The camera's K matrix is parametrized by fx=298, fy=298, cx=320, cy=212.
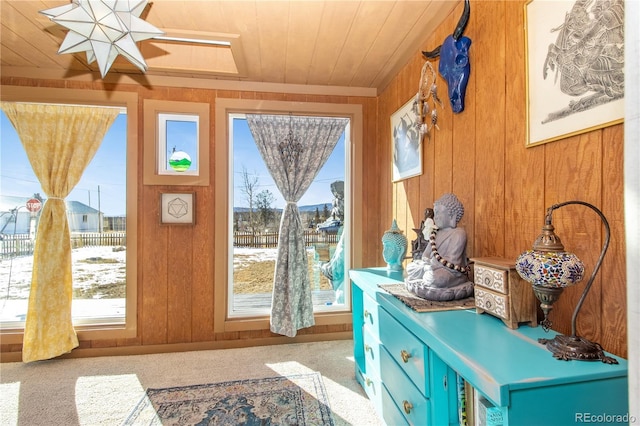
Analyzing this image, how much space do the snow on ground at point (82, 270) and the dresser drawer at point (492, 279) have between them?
9.39ft

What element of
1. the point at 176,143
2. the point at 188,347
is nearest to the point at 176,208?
the point at 176,143

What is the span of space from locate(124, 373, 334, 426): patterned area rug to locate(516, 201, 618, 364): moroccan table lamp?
1399 millimetres

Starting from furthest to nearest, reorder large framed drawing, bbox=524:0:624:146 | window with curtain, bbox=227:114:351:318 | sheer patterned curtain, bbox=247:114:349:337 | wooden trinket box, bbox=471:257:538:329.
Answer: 1. window with curtain, bbox=227:114:351:318
2. sheer patterned curtain, bbox=247:114:349:337
3. wooden trinket box, bbox=471:257:538:329
4. large framed drawing, bbox=524:0:624:146

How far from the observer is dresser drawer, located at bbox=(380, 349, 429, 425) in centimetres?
117

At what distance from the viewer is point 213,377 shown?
223 centimetres

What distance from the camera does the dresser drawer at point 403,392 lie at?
1.17 m

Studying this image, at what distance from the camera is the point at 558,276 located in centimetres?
84

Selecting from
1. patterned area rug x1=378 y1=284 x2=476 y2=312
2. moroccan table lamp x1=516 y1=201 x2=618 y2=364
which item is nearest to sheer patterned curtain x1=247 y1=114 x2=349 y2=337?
patterned area rug x1=378 y1=284 x2=476 y2=312

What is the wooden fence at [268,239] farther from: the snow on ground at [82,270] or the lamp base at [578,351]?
the lamp base at [578,351]

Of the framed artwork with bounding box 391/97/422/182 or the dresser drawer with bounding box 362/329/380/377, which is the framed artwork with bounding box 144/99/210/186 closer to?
the framed artwork with bounding box 391/97/422/182

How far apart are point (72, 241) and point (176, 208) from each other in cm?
99

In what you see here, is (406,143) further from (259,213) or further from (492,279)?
(259,213)

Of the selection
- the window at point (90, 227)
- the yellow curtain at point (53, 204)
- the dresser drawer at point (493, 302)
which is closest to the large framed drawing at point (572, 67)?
the dresser drawer at point (493, 302)

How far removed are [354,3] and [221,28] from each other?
0.87 metres
